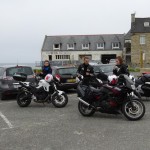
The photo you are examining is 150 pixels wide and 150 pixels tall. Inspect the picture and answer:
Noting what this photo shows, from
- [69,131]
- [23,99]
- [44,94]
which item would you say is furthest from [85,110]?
[23,99]

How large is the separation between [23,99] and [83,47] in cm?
5993

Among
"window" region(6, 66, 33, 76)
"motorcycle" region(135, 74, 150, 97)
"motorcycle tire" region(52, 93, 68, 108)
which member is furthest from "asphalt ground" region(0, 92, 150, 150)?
"window" region(6, 66, 33, 76)

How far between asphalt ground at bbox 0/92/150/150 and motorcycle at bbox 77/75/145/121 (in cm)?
22

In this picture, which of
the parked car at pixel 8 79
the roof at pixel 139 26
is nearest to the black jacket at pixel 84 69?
the parked car at pixel 8 79

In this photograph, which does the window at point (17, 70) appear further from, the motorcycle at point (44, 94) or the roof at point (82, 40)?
the roof at point (82, 40)

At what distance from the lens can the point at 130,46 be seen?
66.6 meters

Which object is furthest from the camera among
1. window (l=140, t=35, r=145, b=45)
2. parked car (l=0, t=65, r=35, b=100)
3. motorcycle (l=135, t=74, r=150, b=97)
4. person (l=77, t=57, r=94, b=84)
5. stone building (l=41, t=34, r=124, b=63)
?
stone building (l=41, t=34, r=124, b=63)

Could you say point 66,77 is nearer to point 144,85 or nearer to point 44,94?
point 44,94

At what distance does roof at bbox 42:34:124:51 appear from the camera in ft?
229

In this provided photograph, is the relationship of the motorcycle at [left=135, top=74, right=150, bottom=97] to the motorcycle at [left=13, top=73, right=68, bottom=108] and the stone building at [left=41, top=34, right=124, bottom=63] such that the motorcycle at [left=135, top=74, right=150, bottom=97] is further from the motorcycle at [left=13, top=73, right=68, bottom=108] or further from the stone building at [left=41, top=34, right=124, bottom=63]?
the stone building at [left=41, top=34, right=124, bottom=63]

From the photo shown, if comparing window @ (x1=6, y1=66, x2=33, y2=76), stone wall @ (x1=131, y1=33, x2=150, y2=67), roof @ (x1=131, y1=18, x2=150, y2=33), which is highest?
roof @ (x1=131, y1=18, x2=150, y2=33)

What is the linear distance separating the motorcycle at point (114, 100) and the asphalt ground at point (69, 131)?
0.22m

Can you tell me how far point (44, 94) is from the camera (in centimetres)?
1073

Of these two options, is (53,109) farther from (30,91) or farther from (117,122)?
(117,122)
